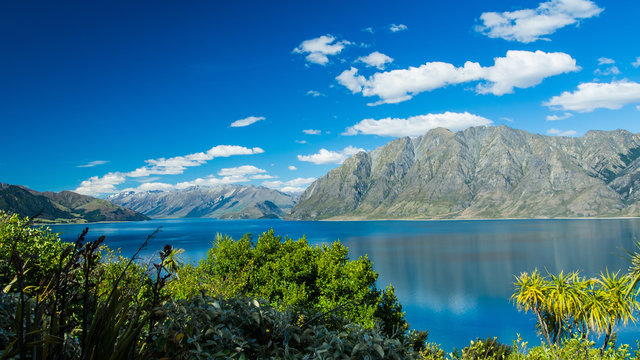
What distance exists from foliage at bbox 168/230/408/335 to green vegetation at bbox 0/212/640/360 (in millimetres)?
118

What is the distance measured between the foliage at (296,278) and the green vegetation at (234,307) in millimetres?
118

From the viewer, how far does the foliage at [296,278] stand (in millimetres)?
25464

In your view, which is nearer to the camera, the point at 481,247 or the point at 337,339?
the point at 337,339

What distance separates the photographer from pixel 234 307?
15.6 ft

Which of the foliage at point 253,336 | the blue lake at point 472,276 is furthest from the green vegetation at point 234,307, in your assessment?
the blue lake at point 472,276

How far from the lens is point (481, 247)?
131 meters

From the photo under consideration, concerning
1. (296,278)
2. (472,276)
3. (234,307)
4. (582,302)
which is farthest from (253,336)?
(472,276)

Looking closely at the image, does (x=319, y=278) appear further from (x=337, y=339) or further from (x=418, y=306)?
(x=418, y=306)

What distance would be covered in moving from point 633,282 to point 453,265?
82775mm

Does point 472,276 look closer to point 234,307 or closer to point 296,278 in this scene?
point 296,278

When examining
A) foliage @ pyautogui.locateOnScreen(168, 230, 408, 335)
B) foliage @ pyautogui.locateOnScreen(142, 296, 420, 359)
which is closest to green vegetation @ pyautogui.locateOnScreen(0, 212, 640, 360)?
foliage @ pyautogui.locateOnScreen(142, 296, 420, 359)

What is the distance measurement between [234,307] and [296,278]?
84.5 ft

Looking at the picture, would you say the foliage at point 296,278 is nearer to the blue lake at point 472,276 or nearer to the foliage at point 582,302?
the foliage at point 582,302

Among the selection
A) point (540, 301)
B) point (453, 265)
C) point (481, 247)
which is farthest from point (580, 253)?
point (540, 301)
